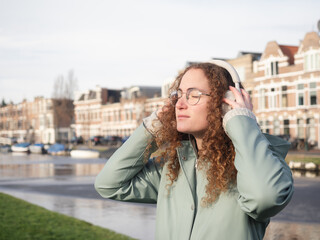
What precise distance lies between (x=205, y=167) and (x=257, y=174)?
0.33 m

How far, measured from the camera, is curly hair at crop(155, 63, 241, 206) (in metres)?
2.17

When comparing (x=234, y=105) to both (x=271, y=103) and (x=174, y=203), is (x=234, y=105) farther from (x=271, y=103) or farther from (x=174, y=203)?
(x=271, y=103)

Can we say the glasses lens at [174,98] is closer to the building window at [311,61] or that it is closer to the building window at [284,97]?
the building window at [311,61]

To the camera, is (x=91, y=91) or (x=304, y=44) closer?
(x=304, y=44)

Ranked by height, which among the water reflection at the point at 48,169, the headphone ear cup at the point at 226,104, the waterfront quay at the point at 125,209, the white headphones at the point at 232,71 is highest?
the white headphones at the point at 232,71

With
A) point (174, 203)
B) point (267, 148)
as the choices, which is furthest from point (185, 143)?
point (267, 148)

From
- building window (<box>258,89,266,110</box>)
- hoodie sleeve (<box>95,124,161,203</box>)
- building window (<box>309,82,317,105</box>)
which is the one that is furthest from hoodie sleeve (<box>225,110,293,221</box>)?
building window (<box>258,89,266,110</box>)

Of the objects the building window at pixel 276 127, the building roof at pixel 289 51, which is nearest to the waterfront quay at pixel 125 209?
the building window at pixel 276 127

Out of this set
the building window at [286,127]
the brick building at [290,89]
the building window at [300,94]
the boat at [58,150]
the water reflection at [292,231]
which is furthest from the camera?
the boat at [58,150]

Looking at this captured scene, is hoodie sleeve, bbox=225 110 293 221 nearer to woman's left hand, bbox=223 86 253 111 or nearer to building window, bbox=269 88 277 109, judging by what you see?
woman's left hand, bbox=223 86 253 111

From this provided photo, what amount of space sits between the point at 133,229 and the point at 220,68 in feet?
20.6

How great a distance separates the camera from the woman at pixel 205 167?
2.02 meters

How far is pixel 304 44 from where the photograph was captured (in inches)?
1470

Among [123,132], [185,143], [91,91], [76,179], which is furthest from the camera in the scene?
[91,91]
